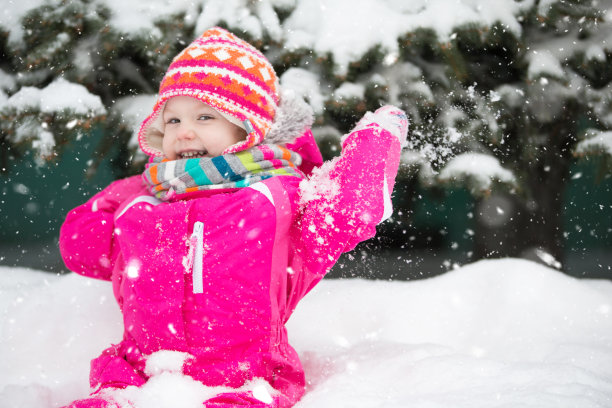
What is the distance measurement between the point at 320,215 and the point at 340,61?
3.36 ft

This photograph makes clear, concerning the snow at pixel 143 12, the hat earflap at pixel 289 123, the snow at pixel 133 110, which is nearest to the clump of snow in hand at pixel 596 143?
the hat earflap at pixel 289 123

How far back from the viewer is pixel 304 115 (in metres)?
Answer: 1.77

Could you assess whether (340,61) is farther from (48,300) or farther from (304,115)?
(48,300)

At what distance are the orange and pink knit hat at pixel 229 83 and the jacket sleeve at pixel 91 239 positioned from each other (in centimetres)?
37

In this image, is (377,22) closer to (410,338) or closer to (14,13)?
(410,338)

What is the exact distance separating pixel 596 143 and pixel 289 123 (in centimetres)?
148

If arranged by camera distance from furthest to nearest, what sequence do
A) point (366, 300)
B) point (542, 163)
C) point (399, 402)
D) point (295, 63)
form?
point (542, 163) → point (295, 63) → point (366, 300) → point (399, 402)

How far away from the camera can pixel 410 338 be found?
2008mm

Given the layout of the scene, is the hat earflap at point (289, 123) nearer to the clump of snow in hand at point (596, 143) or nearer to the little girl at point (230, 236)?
the little girl at point (230, 236)

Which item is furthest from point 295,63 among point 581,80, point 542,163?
point 542,163

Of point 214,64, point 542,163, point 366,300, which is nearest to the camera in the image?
point 214,64

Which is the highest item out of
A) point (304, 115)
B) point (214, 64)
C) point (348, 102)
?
point (214, 64)

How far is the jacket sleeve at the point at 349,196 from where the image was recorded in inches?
54.4

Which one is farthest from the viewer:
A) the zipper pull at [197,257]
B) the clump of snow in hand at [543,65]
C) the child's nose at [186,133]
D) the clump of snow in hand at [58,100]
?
the clump of snow in hand at [543,65]
